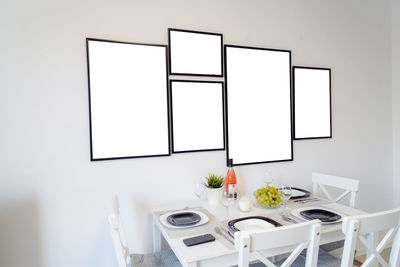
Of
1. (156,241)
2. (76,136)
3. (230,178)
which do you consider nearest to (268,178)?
(230,178)

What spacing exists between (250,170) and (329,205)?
62cm

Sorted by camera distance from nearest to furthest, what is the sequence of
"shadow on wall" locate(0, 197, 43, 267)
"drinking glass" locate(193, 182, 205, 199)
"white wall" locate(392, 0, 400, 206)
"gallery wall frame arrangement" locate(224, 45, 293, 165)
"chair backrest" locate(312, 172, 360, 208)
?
"shadow on wall" locate(0, 197, 43, 267) → "drinking glass" locate(193, 182, 205, 199) → "chair backrest" locate(312, 172, 360, 208) → "gallery wall frame arrangement" locate(224, 45, 293, 165) → "white wall" locate(392, 0, 400, 206)

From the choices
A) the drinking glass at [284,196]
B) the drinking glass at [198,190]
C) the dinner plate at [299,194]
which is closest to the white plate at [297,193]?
the dinner plate at [299,194]

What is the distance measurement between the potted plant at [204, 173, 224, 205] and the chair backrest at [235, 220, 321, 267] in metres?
0.77

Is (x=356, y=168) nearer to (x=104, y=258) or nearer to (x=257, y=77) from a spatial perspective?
(x=257, y=77)

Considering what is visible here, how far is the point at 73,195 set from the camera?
65.6 inches

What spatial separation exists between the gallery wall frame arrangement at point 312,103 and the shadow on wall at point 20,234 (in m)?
2.05

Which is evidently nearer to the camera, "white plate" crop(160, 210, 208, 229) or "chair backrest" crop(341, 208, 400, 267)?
"chair backrest" crop(341, 208, 400, 267)

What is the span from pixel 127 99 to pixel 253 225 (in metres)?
1.14

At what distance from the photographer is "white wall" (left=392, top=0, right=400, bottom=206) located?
8.93 ft

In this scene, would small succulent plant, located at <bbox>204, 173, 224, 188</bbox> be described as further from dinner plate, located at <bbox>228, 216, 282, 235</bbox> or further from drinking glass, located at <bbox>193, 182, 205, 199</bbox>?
dinner plate, located at <bbox>228, 216, 282, 235</bbox>

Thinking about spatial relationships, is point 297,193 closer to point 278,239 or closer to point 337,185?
point 337,185

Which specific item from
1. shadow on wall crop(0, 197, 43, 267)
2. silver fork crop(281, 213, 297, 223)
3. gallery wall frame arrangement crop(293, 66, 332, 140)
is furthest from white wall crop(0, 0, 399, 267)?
silver fork crop(281, 213, 297, 223)

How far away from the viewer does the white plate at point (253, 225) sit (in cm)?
144
